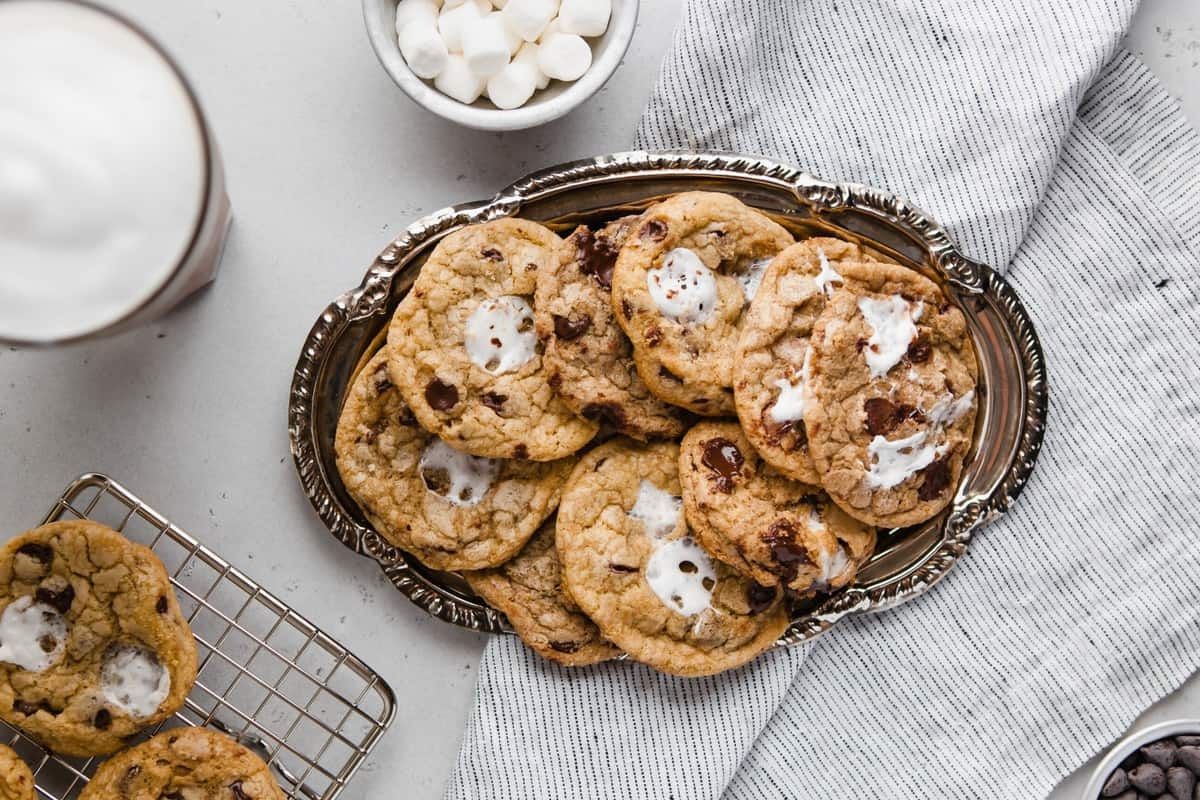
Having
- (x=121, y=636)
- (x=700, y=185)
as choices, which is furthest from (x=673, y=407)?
(x=121, y=636)

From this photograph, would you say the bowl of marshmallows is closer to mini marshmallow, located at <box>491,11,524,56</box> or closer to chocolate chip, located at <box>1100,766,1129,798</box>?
mini marshmallow, located at <box>491,11,524,56</box>

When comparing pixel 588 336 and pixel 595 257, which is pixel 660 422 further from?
pixel 595 257

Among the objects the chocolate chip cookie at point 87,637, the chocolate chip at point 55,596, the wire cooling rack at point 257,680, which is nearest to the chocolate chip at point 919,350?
the wire cooling rack at point 257,680

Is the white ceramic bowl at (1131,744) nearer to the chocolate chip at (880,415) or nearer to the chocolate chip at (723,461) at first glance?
the chocolate chip at (880,415)

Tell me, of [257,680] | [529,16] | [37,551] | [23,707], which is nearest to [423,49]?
[529,16]

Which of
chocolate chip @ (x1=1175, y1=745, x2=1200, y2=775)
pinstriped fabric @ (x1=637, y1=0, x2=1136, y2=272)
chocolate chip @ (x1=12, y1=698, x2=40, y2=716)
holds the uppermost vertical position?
pinstriped fabric @ (x1=637, y1=0, x2=1136, y2=272)

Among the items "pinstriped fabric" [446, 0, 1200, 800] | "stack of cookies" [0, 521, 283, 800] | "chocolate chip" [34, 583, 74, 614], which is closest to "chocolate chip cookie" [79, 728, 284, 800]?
"stack of cookies" [0, 521, 283, 800]
